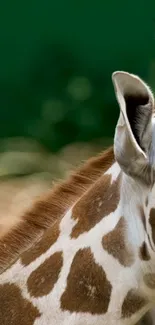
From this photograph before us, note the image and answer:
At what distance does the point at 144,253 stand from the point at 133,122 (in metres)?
0.27

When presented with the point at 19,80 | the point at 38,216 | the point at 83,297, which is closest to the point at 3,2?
the point at 19,80

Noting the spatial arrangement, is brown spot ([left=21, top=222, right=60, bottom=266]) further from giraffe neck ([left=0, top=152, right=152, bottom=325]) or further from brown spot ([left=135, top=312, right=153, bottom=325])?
brown spot ([left=135, top=312, right=153, bottom=325])

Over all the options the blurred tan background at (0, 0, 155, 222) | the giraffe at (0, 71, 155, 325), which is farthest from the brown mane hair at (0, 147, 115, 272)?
the blurred tan background at (0, 0, 155, 222)

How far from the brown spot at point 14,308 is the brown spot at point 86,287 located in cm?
9

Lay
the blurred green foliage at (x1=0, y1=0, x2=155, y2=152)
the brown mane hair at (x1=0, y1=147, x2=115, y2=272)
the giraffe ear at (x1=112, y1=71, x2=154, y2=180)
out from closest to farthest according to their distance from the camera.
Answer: the giraffe ear at (x1=112, y1=71, x2=154, y2=180)
the brown mane hair at (x1=0, y1=147, x2=115, y2=272)
the blurred green foliage at (x1=0, y1=0, x2=155, y2=152)

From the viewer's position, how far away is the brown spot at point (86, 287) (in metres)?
1.49

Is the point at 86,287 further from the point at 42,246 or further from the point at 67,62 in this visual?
the point at 67,62

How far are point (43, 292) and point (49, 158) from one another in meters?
3.26

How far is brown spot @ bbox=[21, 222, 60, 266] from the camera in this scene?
1.62 m

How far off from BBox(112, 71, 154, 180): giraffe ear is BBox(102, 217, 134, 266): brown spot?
14cm

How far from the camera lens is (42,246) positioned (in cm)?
164

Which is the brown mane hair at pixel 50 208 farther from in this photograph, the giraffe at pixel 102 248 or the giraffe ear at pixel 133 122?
the giraffe ear at pixel 133 122

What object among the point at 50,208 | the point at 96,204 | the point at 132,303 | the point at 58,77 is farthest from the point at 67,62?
the point at 132,303

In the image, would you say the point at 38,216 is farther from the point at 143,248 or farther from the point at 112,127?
the point at 112,127
